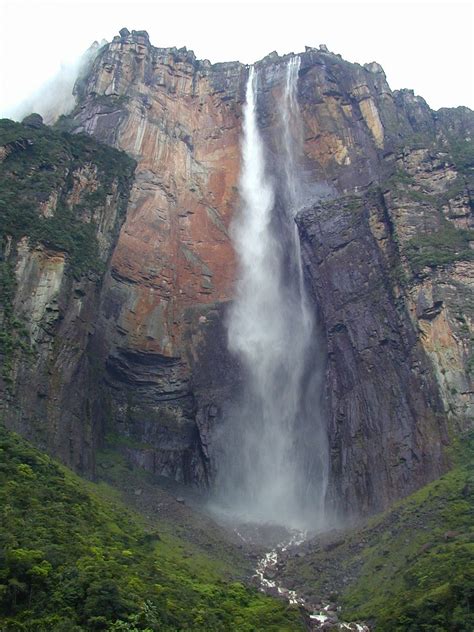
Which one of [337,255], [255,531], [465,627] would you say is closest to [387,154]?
[337,255]

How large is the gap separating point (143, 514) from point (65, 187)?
84.2 feet

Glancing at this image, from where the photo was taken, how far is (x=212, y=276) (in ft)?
197

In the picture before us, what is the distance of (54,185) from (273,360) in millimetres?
23396

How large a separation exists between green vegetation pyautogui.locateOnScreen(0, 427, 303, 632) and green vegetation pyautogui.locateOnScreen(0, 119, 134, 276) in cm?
1607

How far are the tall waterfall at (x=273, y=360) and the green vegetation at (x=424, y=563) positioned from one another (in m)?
9.21

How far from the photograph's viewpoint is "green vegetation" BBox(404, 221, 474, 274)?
47.7 meters

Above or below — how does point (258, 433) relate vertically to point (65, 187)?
below

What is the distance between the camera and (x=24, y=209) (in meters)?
44.4

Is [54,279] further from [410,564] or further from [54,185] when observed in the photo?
[410,564]

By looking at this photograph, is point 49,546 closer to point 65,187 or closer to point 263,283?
point 65,187

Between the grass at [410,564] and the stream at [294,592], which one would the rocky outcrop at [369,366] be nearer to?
the grass at [410,564]

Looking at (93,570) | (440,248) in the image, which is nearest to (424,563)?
(93,570)

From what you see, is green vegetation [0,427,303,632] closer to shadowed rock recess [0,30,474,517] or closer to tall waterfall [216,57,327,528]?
shadowed rock recess [0,30,474,517]

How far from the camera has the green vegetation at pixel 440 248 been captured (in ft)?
156
